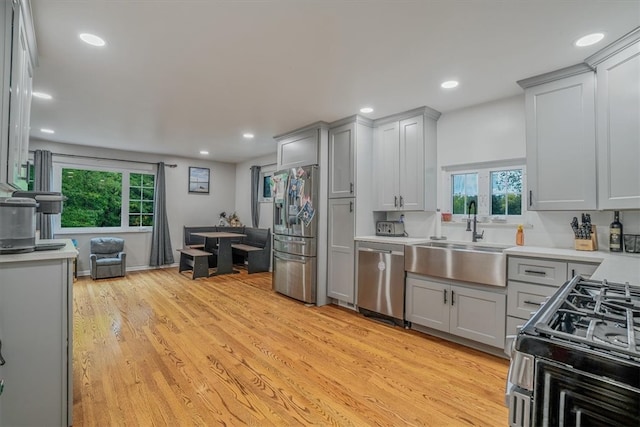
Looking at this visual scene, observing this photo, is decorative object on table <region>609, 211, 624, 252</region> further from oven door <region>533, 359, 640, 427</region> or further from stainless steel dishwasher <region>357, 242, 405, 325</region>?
oven door <region>533, 359, 640, 427</region>

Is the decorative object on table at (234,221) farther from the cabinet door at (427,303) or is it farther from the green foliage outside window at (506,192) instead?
the green foliage outside window at (506,192)

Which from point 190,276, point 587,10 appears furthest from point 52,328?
point 190,276

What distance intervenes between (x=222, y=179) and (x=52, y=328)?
20.4ft

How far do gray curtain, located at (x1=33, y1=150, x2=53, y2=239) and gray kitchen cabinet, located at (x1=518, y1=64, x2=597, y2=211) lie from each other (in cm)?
689

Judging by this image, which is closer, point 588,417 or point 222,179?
point 588,417

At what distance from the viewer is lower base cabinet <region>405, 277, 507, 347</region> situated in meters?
2.64

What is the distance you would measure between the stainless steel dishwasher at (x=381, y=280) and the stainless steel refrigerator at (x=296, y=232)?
0.71m

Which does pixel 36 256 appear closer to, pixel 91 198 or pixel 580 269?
pixel 580 269

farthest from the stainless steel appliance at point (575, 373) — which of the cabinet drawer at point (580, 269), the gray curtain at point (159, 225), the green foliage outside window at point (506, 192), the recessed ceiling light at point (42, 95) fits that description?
the gray curtain at point (159, 225)

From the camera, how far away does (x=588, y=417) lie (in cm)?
65

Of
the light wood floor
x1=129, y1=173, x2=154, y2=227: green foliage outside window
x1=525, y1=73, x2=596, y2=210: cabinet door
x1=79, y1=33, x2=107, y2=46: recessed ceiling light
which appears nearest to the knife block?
x1=525, y1=73, x2=596, y2=210: cabinet door

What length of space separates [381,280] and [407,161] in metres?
1.42

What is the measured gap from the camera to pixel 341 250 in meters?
3.98

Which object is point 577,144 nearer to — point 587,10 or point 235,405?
point 587,10
